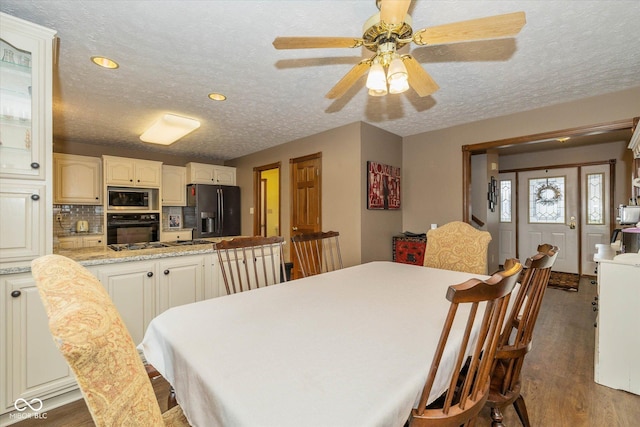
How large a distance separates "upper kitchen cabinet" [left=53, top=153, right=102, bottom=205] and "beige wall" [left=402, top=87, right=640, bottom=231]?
4.59m

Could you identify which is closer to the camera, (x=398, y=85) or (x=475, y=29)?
(x=475, y=29)

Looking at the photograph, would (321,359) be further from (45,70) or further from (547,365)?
(547,365)

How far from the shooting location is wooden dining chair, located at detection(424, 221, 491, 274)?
7.13ft

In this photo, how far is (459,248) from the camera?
2.29m

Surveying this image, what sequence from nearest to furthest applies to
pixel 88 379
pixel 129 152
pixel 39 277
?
pixel 88 379 < pixel 39 277 < pixel 129 152

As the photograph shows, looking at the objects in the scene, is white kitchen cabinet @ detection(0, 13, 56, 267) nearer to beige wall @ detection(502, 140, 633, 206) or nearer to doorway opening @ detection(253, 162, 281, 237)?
doorway opening @ detection(253, 162, 281, 237)

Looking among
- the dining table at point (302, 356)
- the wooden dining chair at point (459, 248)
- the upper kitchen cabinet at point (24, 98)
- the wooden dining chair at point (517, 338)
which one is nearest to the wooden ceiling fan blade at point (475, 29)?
the wooden dining chair at point (517, 338)

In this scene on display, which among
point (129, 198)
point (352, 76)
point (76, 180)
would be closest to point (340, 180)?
point (352, 76)

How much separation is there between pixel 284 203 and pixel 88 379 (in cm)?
412

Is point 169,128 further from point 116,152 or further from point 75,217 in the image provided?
point 75,217

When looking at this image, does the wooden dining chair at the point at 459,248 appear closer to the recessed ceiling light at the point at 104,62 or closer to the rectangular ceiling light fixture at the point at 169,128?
the recessed ceiling light at the point at 104,62

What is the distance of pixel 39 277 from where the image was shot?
0.58m

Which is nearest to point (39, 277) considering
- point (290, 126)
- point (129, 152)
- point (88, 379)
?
point (88, 379)

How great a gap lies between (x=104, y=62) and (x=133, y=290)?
169 centimetres
